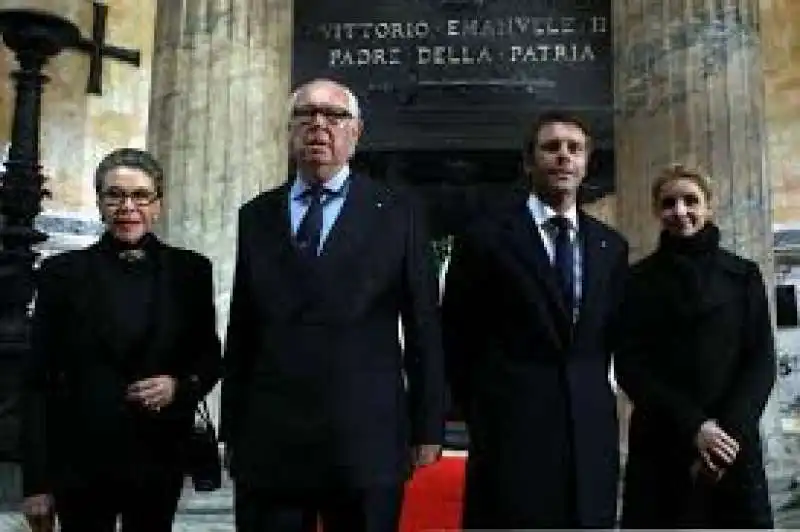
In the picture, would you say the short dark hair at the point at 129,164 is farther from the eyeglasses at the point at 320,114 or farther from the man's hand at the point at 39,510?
the man's hand at the point at 39,510

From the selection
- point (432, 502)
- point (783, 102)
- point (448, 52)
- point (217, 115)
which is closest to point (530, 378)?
point (432, 502)

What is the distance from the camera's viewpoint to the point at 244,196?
22.1ft

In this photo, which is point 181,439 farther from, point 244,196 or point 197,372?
point 244,196

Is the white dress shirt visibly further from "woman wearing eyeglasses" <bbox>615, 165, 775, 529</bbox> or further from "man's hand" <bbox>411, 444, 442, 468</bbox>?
"man's hand" <bbox>411, 444, 442, 468</bbox>

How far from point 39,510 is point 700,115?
4.63 meters

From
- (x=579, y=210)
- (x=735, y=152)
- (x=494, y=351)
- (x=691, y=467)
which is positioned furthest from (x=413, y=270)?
(x=735, y=152)

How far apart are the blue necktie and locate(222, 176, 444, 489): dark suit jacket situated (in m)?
0.37

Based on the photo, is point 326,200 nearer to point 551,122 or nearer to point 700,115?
point 551,122

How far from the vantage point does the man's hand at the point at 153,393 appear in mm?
2809

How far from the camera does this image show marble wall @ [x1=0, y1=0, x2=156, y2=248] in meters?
10.8

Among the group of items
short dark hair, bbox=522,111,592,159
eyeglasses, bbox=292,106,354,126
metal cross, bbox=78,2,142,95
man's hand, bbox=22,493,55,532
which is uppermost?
metal cross, bbox=78,2,142,95

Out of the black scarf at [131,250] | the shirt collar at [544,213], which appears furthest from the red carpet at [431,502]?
the black scarf at [131,250]

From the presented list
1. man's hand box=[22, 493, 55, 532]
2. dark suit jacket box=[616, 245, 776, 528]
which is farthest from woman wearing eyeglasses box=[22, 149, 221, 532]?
dark suit jacket box=[616, 245, 776, 528]

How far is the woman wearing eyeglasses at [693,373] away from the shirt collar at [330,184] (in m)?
0.93
